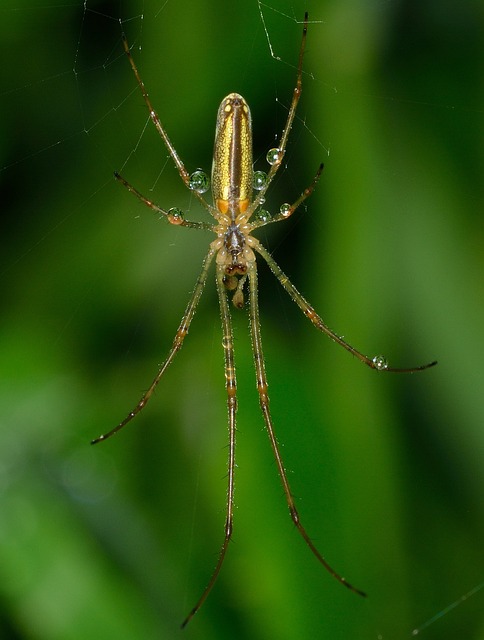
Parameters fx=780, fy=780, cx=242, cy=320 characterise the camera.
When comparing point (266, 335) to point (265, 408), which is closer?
point (265, 408)

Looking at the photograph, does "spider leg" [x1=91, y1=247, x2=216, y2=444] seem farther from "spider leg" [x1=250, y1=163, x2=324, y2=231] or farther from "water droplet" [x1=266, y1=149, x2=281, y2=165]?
"water droplet" [x1=266, y1=149, x2=281, y2=165]

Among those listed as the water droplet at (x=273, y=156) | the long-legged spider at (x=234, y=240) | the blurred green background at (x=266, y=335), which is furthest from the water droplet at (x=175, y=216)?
the water droplet at (x=273, y=156)

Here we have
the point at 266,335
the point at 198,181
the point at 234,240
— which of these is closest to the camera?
the point at 198,181

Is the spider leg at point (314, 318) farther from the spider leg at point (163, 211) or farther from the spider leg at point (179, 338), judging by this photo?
the spider leg at point (163, 211)

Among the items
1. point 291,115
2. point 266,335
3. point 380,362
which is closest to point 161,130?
point 291,115

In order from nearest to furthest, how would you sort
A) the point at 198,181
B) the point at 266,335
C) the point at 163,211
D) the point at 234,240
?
the point at 198,181, the point at 163,211, the point at 266,335, the point at 234,240

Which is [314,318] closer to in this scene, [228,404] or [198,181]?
[228,404]

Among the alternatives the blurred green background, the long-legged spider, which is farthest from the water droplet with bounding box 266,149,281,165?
the blurred green background
